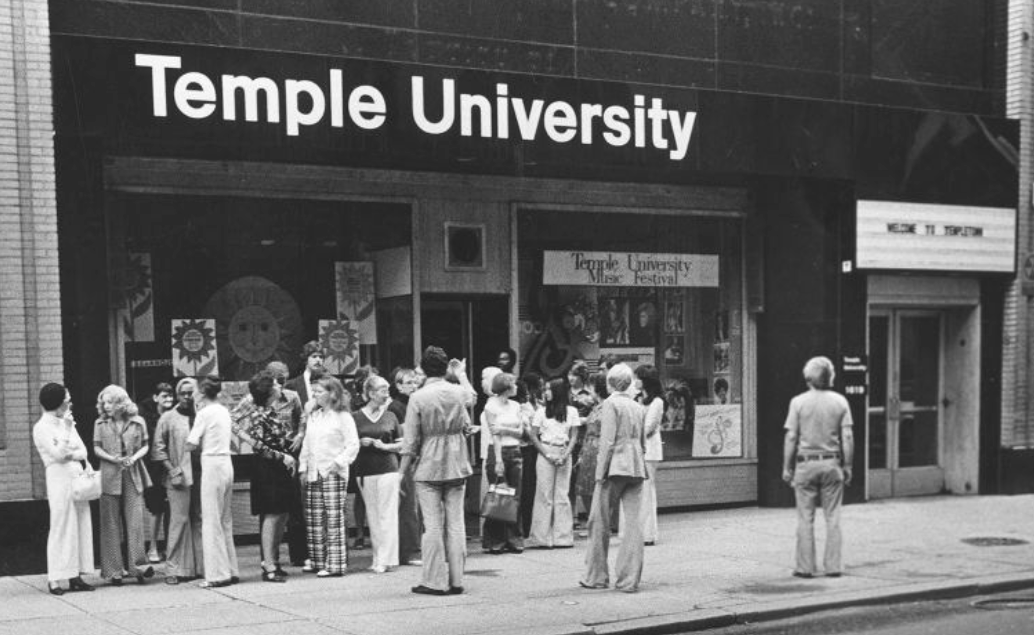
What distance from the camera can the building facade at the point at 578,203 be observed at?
11383 mm

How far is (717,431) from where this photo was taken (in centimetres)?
1521

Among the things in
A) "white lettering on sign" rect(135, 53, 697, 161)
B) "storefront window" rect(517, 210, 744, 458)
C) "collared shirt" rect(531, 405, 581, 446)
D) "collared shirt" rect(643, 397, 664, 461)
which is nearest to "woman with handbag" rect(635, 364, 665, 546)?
"collared shirt" rect(643, 397, 664, 461)

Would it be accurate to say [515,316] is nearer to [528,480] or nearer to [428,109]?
[528,480]

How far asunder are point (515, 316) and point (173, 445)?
15.2 ft

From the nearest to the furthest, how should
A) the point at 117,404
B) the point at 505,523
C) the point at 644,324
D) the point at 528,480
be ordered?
1. the point at 117,404
2. the point at 505,523
3. the point at 528,480
4. the point at 644,324

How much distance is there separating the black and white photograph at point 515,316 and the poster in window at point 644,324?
0.04 metres

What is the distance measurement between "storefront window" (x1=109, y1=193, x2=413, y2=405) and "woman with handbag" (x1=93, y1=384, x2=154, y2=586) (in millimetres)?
1619

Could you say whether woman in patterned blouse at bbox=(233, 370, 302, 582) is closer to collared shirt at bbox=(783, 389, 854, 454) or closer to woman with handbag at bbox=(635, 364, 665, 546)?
woman with handbag at bbox=(635, 364, 665, 546)

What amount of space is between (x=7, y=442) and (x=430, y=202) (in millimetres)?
5104

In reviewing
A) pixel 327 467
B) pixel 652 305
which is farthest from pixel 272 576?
pixel 652 305

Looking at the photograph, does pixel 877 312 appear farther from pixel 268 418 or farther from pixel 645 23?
pixel 268 418

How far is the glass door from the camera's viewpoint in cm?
1587

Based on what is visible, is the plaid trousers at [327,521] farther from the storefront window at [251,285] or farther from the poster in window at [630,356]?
the poster in window at [630,356]

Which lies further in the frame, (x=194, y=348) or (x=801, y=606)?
(x=194, y=348)
